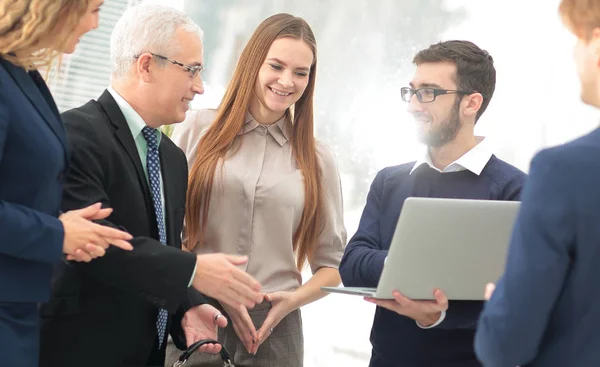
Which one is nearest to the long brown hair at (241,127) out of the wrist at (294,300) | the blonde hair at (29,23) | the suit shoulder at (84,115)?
the wrist at (294,300)

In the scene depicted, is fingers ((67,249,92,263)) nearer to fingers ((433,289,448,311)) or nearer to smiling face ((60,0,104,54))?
smiling face ((60,0,104,54))

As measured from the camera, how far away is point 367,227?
99.8 inches

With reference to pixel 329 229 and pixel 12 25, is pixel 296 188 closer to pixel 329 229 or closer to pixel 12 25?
pixel 329 229

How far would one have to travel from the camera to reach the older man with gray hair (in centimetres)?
200

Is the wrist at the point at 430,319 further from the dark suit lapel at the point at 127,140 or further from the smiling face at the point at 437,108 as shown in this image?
the dark suit lapel at the point at 127,140

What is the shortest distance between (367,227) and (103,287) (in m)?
0.88

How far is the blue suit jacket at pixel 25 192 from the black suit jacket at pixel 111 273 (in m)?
0.26

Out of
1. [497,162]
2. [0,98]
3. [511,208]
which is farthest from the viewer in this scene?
[497,162]

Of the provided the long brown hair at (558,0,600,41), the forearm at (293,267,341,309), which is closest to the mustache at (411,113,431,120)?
the forearm at (293,267,341,309)

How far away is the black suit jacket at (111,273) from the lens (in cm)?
198

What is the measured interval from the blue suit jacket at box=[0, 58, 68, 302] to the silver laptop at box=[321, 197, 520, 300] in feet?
2.48

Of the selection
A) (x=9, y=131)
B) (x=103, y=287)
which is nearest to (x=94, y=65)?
(x=103, y=287)

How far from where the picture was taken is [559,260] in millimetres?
1371

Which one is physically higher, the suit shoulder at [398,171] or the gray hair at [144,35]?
the gray hair at [144,35]
